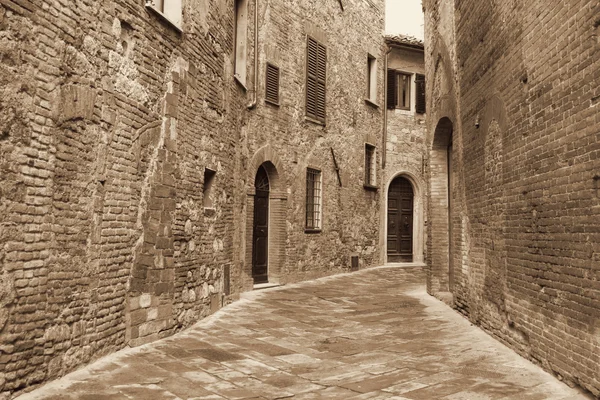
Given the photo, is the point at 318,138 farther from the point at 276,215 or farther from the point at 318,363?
the point at 318,363

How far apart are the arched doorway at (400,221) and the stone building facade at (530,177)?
8.58 m

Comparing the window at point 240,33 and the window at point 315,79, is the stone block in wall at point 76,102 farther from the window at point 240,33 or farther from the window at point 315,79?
the window at point 315,79

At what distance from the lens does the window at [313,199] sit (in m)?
12.7

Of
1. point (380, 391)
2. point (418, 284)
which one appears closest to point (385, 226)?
point (418, 284)

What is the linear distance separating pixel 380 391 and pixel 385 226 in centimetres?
1245

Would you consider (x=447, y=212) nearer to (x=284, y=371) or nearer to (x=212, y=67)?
(x=212, y=67)

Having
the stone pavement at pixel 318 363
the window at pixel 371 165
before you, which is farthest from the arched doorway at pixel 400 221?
the stone pavement at pixel 318 363

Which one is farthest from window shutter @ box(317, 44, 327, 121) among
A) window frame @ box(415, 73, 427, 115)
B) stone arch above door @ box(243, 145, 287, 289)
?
window frame @ box(415, 73, 427, 115)

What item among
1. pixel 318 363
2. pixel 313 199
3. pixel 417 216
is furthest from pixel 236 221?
pixel 417 216

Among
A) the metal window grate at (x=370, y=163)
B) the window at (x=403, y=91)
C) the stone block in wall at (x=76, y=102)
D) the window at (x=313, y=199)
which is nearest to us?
the stone block in wall at (x=76, y=102)

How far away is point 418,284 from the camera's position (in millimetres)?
12016

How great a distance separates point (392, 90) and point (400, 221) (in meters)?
3.96

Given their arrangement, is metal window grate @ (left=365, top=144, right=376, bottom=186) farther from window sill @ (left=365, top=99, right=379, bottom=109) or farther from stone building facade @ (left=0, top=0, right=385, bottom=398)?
stone building facade @ (left=0, top=0, right=385, bottom=398)

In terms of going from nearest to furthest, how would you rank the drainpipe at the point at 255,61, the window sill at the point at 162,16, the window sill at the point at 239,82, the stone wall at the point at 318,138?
the window sill at the point at 162,16
the window sill at the point at 239,82
the drainpipe at the point at 255,61
the stone wall at the point at 318,138
